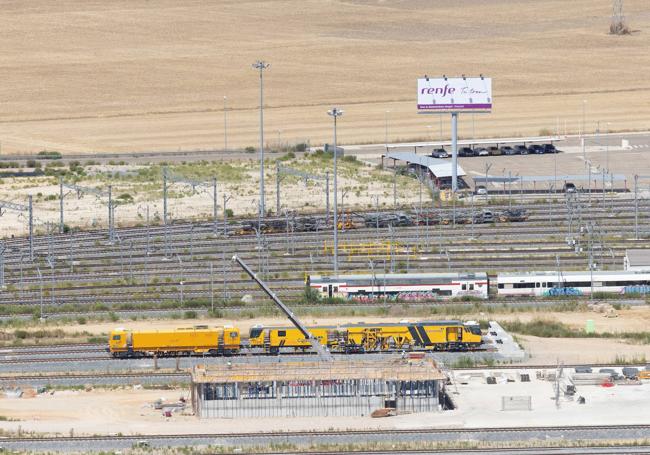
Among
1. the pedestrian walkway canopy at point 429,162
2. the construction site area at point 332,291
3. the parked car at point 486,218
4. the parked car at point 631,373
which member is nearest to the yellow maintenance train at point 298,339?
the construction site area at point 332,291

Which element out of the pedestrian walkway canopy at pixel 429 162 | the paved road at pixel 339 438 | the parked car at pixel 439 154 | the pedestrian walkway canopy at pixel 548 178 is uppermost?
the parked car at pixel 439 154

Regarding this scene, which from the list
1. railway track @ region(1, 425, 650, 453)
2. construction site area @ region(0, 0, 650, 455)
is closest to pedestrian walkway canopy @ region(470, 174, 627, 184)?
construction site area @ region(0, 0, 650, 455)

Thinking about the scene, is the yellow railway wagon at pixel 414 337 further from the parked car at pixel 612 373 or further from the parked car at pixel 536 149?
the parked car at pixel 536 149

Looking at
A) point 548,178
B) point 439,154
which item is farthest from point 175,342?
point 439,154

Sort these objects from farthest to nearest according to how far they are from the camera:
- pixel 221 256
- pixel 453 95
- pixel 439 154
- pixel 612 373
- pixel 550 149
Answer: pixel 550 149
pixel 439 154
pixel 453 95
pixel 221 256
pixel 612 373

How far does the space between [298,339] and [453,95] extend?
63.3 metres

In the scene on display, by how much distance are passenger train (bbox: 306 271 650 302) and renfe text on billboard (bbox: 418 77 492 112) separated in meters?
43.9

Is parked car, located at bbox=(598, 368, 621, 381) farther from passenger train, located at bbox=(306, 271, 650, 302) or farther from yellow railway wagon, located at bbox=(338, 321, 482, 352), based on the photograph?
passenger train, located at bbox=(306, 271, 650, 302)

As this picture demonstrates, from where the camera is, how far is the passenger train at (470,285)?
103 m

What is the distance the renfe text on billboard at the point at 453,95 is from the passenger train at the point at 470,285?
1730 inches

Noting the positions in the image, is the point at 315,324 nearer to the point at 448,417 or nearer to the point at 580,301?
the point at 580,301

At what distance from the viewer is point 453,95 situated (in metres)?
146

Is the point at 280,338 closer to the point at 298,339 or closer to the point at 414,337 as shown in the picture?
the point at 298,339

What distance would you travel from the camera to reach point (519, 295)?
103938 mm
